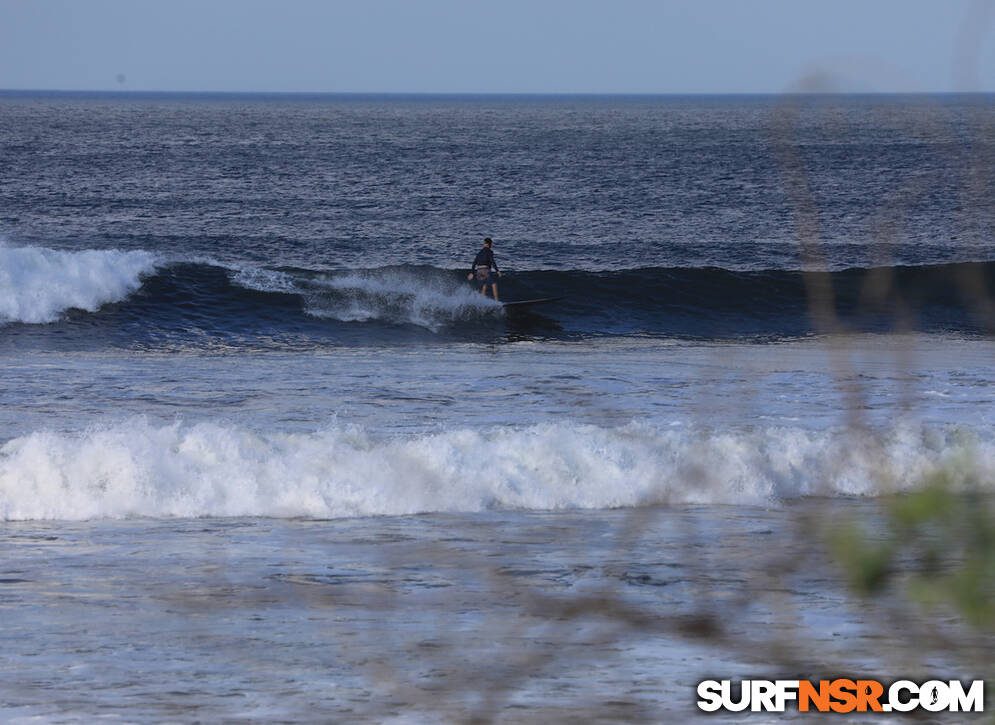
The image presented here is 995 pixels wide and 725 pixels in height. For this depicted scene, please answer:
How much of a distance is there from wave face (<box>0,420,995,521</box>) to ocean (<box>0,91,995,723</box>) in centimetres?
4

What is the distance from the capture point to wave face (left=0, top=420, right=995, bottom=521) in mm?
9992

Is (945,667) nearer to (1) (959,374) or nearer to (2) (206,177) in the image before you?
(1) (959,374)

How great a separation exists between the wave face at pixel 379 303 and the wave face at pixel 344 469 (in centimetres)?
1089

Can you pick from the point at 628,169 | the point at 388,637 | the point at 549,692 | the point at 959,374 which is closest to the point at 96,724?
the point at 388,637

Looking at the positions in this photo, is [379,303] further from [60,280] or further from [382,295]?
[60,280]

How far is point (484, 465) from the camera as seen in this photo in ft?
35.9

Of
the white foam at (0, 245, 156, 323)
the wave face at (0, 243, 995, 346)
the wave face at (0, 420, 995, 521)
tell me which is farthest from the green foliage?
the white foam at (0, 245, 156, 323)

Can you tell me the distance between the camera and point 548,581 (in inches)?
293

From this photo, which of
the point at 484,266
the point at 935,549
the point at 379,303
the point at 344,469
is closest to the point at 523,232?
the point at 379,303

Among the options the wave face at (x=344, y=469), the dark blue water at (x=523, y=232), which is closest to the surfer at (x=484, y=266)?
the dark blue water at (x=523, y=232)

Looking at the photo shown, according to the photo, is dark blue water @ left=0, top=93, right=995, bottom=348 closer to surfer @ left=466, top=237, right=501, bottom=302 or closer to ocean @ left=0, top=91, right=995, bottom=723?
ocean @ left=0, top=91, right=995, bottom=723

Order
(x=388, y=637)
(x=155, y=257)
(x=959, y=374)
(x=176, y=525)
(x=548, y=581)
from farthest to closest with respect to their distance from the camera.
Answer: (x=155, y=257)
(x=959, y=374)
(x=176, y=525)
(x=548, y=581)
(x=388, y=637)

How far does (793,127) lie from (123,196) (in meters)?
59.2

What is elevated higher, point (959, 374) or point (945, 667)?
point (945, 667)
